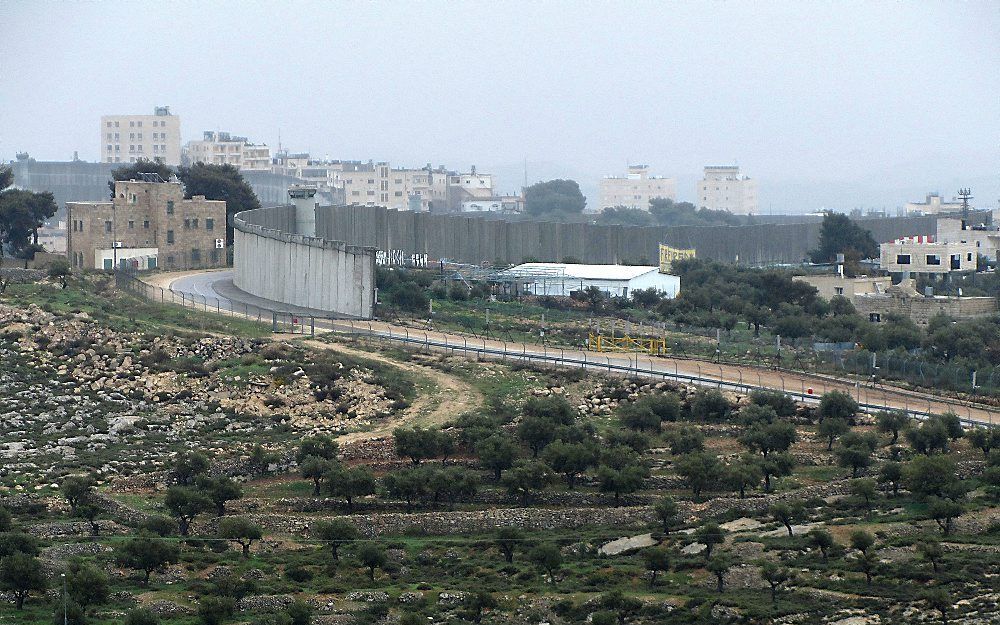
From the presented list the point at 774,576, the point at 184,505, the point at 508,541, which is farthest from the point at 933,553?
the point at 184,505

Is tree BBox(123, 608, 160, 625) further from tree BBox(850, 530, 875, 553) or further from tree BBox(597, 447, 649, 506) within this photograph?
tree BBox(850, 530, 875, 553)

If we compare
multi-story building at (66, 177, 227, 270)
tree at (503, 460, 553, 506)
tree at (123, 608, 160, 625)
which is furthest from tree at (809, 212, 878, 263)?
tree at (123, 608, 160, 625)

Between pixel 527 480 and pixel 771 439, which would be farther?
pixel 771 439

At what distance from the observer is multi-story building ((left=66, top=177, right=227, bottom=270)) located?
94.6 metres

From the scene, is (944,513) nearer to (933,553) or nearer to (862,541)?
(862,541)

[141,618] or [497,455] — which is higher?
[497,455]

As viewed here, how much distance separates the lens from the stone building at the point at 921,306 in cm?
8962

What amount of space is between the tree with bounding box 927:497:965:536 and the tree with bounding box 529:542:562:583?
9403 mm

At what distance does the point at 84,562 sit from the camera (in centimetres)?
4012

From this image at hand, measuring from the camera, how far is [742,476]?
1855 inches

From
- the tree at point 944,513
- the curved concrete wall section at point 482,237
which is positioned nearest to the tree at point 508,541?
the tree at point 944,513

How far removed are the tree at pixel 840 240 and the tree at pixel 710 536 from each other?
7618 cm

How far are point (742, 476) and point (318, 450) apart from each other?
12398 mm

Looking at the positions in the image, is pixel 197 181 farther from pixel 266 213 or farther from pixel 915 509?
pixel 915 509
